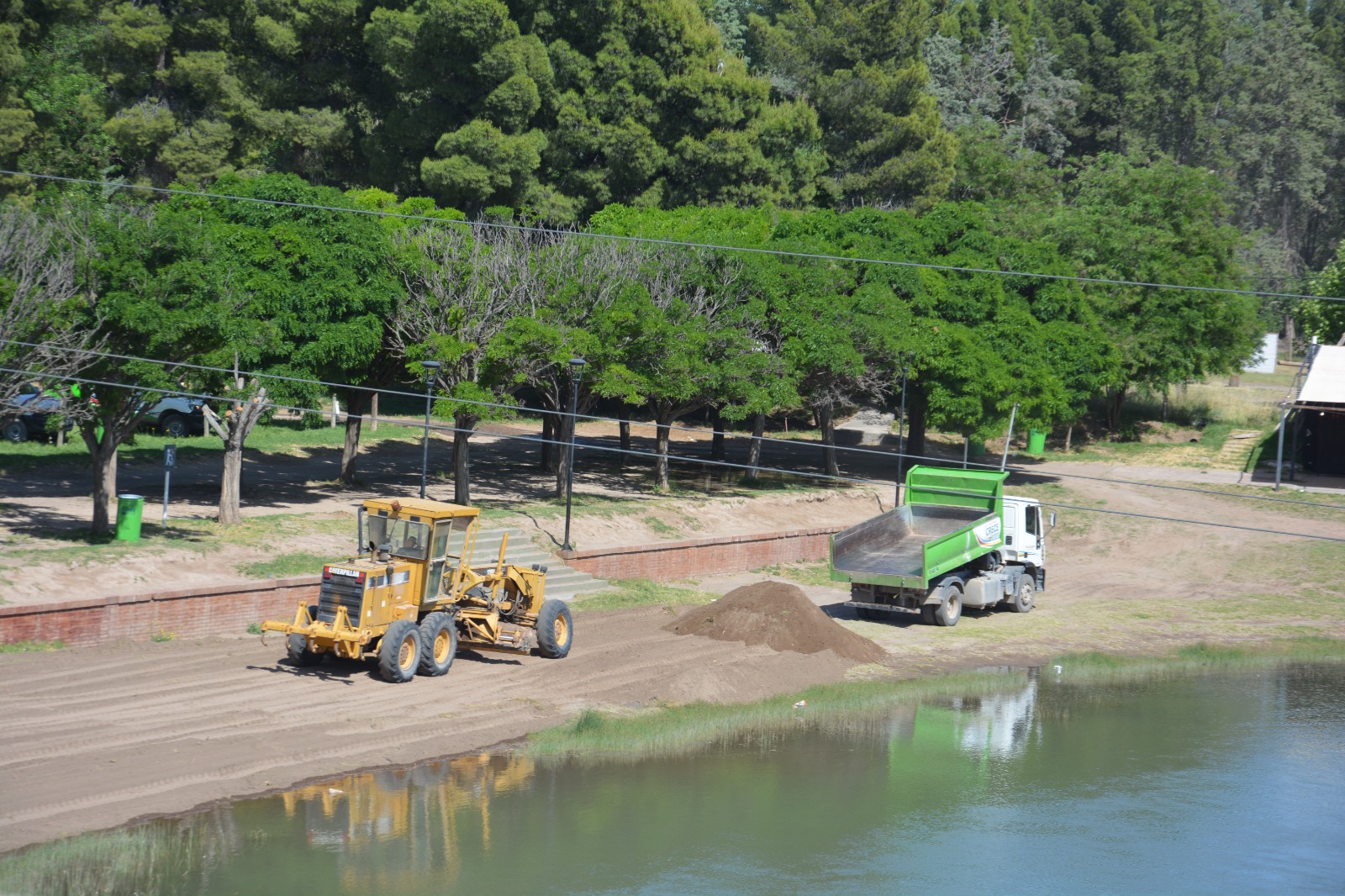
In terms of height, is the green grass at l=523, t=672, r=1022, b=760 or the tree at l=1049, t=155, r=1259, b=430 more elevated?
the tree at l=1049, t=155, r=1259, b=430

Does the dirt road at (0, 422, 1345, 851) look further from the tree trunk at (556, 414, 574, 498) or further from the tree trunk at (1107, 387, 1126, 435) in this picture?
the tree trunk at (1107, 387, 1126, 435)

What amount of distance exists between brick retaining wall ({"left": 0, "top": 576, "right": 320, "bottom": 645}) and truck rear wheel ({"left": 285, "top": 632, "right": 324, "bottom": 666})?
8.29ft

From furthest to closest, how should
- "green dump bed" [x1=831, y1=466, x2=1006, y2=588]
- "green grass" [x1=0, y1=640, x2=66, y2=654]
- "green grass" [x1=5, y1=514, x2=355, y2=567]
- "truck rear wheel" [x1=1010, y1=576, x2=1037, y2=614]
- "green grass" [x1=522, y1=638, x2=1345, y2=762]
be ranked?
"truck rear wheel" [x1=1010, y1=576, x2=1037, y2=614] < "green dump bed" [x1=831, y1=466, x2=1006, y2=588] < "green grass" [x1=5, y1=514, x2=355, y2=567] < "green grass" [x1=0, y1=640, x2=66, y2=654] < "green grass" [x1=522, y1=638, x2=1345, y2=762]

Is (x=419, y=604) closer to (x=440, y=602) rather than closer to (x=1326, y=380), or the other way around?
(x=440, y=602)

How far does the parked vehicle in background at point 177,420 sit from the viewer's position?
39.5 m

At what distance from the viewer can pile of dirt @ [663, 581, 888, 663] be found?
76.5ft

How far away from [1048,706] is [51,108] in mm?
40674

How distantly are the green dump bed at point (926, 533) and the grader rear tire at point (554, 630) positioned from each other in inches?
271

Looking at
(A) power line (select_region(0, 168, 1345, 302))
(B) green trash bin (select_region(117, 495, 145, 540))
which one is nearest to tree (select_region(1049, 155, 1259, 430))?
(A) power line (select_region(0, 168, 1345, 302))

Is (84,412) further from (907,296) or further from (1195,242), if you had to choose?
(1195,242)

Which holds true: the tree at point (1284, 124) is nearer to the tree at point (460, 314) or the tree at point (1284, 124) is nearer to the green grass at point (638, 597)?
the tree at point (460, 314)

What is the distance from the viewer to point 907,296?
41.7 metres

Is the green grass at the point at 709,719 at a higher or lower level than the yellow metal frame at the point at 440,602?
lower

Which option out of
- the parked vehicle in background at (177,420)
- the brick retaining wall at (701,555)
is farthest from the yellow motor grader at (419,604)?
the parked vehicle in background at (177,420)
